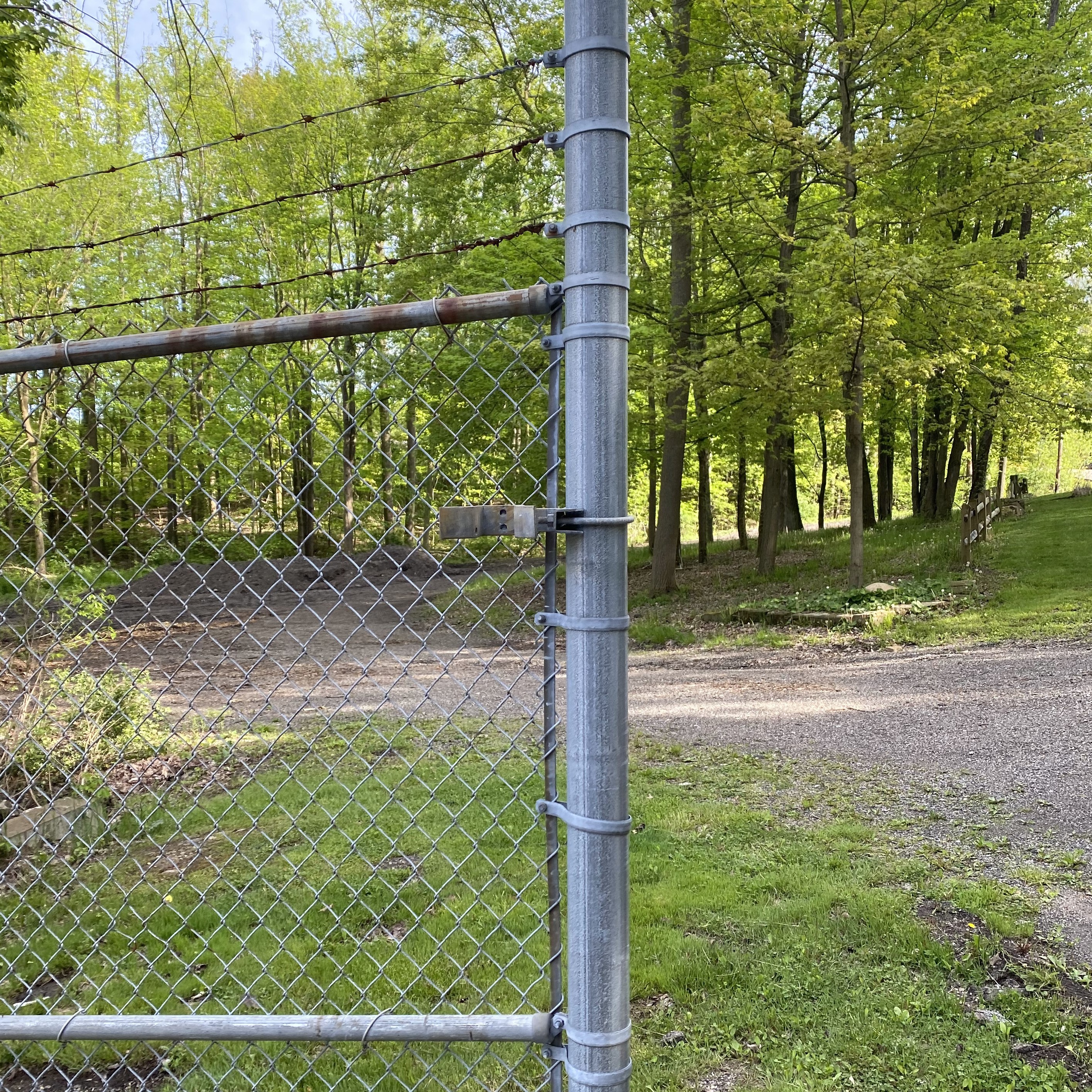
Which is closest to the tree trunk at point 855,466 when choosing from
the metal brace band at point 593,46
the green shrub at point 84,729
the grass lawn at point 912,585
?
the grass lawn at point 912,585

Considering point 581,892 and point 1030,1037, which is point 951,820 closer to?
point 1030,1037

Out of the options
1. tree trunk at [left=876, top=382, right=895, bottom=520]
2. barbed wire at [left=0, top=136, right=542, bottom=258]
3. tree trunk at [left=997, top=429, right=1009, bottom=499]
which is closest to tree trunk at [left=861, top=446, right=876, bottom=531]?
tree trunk at [left=876, top=382, right=895, bottom=520]

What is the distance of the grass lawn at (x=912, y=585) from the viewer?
411 inches

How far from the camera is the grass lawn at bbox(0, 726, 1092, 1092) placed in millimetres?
2701

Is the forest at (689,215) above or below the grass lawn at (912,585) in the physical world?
above

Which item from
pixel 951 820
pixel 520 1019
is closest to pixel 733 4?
pixel 951 820

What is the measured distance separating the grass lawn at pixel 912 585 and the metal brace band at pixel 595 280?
960cm

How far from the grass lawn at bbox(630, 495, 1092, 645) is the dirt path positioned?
79 cm

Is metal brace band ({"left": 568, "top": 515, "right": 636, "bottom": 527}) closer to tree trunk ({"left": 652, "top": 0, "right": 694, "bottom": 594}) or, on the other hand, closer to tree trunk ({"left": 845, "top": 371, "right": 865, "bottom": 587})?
tree trunk ({"left": 652, "top": 0, "right": 694, "bottom": 594})

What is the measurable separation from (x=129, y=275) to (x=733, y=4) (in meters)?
14.3

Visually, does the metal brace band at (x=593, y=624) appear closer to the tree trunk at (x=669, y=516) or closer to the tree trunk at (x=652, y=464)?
the tree trunk at (x=652, y=464)

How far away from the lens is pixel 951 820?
4723 mm

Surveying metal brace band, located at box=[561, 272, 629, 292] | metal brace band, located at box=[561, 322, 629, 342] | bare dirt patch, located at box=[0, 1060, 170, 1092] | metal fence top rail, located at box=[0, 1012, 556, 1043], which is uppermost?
metal brace band, located at box=[561, 272, 629, 292]

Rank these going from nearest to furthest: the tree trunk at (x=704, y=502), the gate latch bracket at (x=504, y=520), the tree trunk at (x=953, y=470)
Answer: the gate latch bracket at (x=504, y=520), the tree trunk at (x=704, y=502), the tree trunk at (x=953, y=470)
